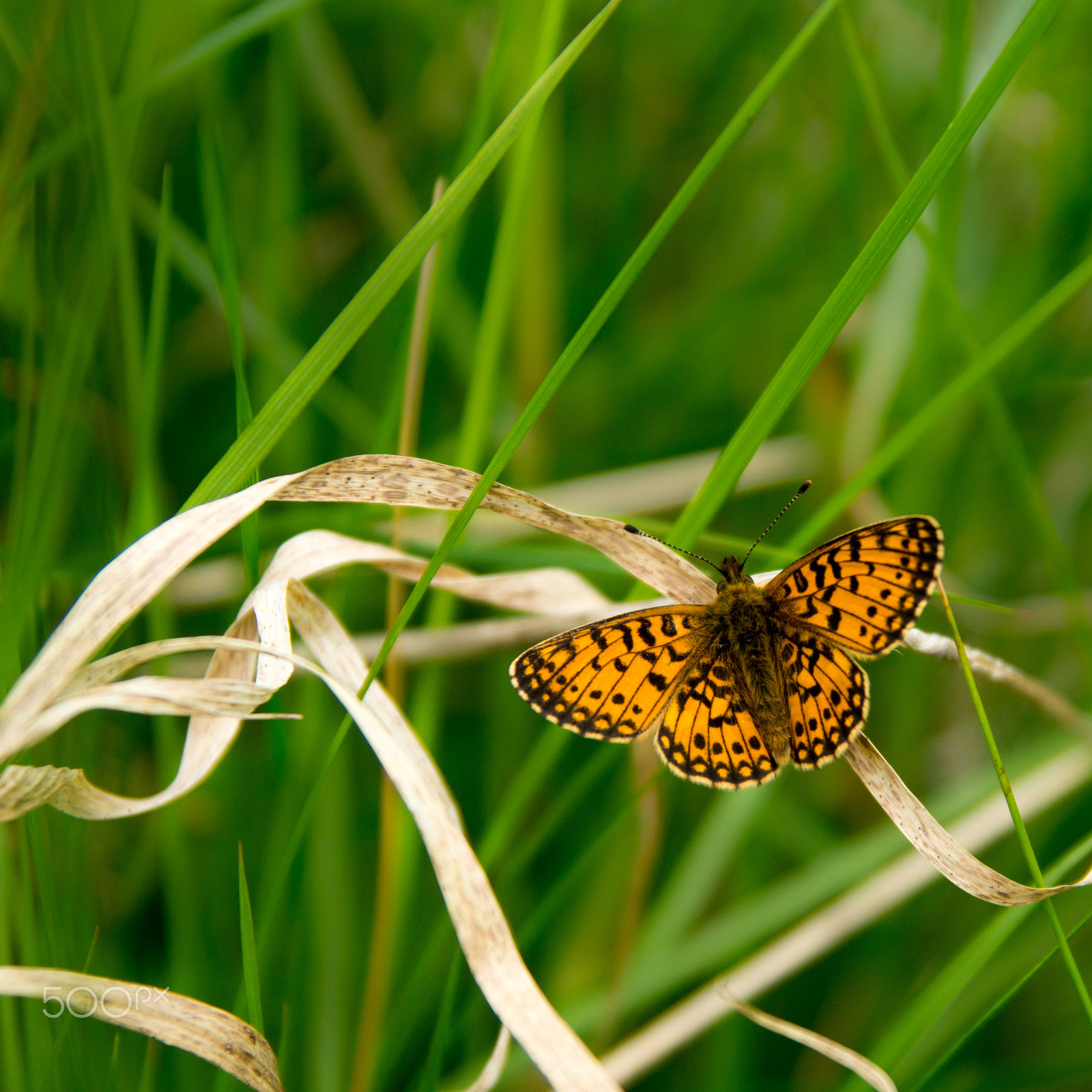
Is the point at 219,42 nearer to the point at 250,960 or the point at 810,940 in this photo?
the point at 250,960

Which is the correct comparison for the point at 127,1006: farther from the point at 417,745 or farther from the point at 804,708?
the point at 804,708

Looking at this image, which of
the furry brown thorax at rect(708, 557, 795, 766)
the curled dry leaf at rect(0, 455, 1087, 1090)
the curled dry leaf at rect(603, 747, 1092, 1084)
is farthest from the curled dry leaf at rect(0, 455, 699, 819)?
the curled dry leaf at rect(603, 747, 1092, 1084)

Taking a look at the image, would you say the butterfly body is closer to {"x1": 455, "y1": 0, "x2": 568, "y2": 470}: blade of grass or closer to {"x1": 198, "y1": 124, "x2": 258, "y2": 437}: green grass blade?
{"x1": 455, "y1": 0, "x2": 568, "y2": 470}: blade of grass

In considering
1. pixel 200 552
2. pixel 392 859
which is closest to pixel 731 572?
pixel 392 859

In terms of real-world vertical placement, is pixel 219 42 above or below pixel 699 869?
above

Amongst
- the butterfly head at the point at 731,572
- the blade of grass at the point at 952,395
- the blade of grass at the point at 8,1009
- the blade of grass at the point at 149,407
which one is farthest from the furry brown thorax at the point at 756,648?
the blade of grass at the point at 8,1009
